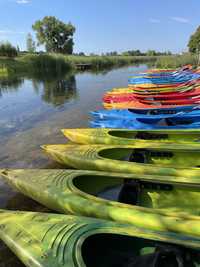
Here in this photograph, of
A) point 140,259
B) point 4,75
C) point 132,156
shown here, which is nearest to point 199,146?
point 132,156

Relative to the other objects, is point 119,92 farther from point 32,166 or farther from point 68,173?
point 68,173

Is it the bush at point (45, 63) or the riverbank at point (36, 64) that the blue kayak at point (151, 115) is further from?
the bush at point (45, 63)

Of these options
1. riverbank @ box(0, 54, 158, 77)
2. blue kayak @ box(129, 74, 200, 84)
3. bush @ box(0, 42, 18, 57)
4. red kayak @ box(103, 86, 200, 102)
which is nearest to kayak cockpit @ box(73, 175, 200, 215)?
red kayak @ box(103, 86, 200, 102)

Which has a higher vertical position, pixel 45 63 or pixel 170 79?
pixel 45 63

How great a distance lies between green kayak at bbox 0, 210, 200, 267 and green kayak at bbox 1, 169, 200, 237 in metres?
0.22

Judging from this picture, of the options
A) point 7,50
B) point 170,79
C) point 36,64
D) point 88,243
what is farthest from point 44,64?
point 88,243

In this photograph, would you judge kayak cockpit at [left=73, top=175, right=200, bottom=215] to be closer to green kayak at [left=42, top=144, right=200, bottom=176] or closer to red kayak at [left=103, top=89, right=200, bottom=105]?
green kayak at [left=42, top=144, right=200, bottom=176]

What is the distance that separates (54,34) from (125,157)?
60604 mm

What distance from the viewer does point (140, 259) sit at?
2225mm

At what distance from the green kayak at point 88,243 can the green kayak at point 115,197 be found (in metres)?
0.22

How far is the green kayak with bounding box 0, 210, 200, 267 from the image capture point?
1952 mm

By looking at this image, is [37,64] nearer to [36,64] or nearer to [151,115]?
[36,64]

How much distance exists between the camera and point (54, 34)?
191 feet

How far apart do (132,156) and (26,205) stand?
6.27 ft
